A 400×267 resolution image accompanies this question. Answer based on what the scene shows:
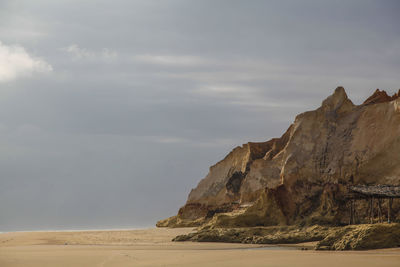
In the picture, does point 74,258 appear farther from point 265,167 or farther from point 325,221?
point 265,167

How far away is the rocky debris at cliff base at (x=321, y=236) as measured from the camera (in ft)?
66.8

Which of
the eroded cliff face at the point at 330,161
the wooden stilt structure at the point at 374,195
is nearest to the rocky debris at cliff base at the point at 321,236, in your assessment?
the wooden stilt structure at the point at 374,195

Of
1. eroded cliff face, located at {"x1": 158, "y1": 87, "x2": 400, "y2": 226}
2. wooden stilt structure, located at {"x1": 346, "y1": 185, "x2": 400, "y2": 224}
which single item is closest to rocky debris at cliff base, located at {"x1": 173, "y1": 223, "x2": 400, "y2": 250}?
wooden stilt structure, located at {"x1": 346, "y1": 185, "x2": 400, "y2": 224}

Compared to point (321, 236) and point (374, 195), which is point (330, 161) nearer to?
point (374, 195)

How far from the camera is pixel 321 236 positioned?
85.4 ft

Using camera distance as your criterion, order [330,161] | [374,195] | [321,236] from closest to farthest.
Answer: [321,236], [374,195], [330,161]

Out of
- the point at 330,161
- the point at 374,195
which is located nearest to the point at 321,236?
the point at 374,195

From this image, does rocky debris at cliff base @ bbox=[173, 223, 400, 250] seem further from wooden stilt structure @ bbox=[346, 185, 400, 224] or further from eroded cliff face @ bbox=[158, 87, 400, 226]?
eroded cliff face @ bbox=[158, 87, 400, 226]

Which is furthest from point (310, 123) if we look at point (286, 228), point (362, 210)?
point (286, 228)

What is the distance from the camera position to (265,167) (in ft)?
149

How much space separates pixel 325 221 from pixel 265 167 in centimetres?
1450

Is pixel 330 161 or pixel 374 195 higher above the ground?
pixel 330 161

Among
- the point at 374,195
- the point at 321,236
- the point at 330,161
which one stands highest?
the point at 330,161

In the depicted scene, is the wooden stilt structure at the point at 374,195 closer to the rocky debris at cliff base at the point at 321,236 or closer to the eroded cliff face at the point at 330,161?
the eroded cliff face at the point at 330,161
